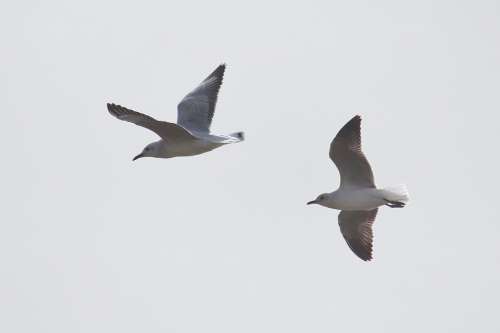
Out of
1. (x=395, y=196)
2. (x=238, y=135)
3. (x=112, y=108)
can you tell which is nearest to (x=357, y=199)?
(x=395, y=196)

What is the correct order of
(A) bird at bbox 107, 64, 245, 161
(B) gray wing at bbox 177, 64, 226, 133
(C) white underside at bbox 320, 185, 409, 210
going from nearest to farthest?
(A) bird at bbox 107, 64, 245, 161
(C) white underside at bbox 320, 185, 409, 210
(B) gray wing at bbox 177, 64, 226, 133

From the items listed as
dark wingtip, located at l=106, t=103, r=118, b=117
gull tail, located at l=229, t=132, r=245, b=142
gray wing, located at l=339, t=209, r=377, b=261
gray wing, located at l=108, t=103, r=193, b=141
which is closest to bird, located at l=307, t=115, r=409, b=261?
gray wing, located at l=339, t=209, r=377, b=261

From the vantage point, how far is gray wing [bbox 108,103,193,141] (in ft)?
52.1

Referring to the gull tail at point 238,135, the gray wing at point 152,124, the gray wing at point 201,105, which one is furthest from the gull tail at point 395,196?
the gray wing at point 201,105

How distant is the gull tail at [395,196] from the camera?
1675 cm

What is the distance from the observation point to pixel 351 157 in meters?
16.8

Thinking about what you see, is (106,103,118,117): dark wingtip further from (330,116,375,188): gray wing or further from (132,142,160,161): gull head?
(330,116,375,188): gray wing

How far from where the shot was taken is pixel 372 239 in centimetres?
1784

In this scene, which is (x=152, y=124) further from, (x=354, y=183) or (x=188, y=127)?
(x=354, y=183)

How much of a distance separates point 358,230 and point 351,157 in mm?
1476

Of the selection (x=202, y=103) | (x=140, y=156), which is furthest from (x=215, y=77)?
(x=140, y=156)

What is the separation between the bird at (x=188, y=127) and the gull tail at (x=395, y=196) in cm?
213

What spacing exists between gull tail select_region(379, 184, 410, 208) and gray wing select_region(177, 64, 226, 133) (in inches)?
117

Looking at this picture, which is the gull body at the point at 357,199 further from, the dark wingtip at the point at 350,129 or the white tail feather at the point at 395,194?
the dark wingtip at the point at 350,129
